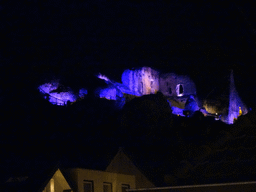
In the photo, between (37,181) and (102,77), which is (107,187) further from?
(102,77)

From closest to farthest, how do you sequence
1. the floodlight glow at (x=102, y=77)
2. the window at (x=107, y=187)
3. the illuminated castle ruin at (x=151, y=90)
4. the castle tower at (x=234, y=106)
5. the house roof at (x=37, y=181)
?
the house roof at (x=37, y=181) → the window at (x=107, y=187) → the illuminated castle ruin at (x=151, y=90) → the castle tower at (x=234, y=106) → the floodlight glow at (x=102, y=77)

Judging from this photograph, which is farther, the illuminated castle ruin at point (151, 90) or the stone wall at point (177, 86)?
the stone wall at point (177, 86)

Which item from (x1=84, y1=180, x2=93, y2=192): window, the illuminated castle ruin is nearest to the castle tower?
the illuminated castle ruin

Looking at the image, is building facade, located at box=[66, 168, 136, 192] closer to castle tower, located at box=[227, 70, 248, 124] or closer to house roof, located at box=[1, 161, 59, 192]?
house roof, located at box=[1, 161, 59, 192]

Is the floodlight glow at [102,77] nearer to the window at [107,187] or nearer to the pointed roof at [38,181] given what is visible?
the window at [107,187]

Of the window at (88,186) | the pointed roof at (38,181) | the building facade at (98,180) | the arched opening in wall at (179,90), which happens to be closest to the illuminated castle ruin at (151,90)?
the arched opening in wall at (179,90)

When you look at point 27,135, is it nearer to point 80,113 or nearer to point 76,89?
point 80,113

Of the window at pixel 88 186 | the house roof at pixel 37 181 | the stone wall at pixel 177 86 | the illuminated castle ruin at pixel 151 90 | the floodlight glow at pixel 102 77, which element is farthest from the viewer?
the stone wall at pixel 177 86

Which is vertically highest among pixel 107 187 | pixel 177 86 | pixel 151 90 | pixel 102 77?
pixel 102 77

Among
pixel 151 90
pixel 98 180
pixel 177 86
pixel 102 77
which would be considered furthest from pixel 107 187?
pixel 177 86

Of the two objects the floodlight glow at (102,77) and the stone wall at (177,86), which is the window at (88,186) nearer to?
the floodlight glow at (102,77)

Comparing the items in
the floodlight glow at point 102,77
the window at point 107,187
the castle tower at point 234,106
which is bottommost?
the window at point 107,187

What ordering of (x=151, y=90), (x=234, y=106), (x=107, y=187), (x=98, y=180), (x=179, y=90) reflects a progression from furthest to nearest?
1. (x=179, y=90)
2. (x=151, y=90)
3. (x=234, y=106)
4. (x=107, y=187)
5. (x=98, y=180)

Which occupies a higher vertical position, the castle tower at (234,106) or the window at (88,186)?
the castle tower at (234,106)
